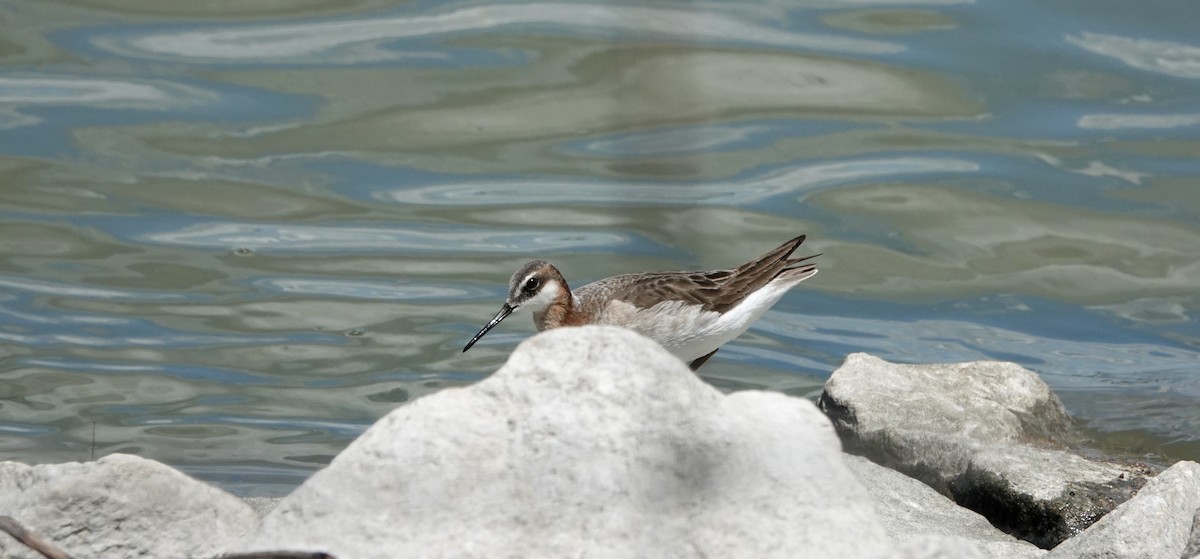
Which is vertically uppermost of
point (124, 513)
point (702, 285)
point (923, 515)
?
point (124, 513)

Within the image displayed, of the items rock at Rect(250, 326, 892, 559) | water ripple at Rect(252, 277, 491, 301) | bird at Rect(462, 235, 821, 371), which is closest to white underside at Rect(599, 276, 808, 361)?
bird at Rect(462, 235, 821, 371)

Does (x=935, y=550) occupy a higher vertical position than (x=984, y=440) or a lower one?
higher

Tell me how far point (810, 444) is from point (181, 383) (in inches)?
251

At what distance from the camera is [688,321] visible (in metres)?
8.00

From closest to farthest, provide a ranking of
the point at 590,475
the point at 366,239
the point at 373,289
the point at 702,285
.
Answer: the point at 590,475 → the point at 702,285 → the point at 373,289 → the point at 366,239

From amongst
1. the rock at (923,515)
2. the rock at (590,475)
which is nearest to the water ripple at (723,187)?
the rock at (923,515)

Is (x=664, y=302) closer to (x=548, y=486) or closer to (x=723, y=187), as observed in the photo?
(x=723, y=187)

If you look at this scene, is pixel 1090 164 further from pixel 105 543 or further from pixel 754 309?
pixel 105 543

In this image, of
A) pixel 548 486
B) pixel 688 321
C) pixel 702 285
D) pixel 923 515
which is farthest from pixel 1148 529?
pixel 702 285

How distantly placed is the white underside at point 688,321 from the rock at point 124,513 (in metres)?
4.29

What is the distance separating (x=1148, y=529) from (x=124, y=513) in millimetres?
3049

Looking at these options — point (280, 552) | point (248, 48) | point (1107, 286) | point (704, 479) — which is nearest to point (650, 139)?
point (704, 479)

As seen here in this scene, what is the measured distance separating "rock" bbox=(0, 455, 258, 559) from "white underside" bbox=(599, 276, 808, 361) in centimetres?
429

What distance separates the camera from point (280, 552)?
3035mm
